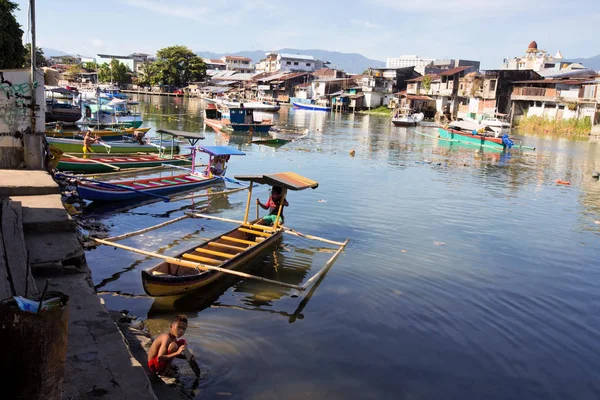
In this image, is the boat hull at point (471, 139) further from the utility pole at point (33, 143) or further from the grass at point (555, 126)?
the utility pole at point (33, 143)

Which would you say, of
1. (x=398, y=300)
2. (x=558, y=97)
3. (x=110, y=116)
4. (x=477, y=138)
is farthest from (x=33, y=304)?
(x=558, y=97)

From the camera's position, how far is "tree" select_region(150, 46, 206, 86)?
98.1 meters

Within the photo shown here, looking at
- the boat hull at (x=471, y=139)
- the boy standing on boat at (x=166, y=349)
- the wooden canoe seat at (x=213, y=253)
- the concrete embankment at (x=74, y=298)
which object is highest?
the boat hull at (x=471, y=139)

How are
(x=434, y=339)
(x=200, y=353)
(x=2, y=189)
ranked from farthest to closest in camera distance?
(x=2, y=189) < (x=434, y=339) < (x=200, y=353)

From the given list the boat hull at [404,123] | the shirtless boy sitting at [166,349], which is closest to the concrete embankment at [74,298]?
the shirtless boy sitting at [166,349]

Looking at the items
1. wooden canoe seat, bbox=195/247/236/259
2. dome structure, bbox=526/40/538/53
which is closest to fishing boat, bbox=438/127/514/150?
wooden canoe seat, bbox=195/247/236/259

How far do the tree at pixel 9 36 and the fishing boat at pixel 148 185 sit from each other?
1265cm

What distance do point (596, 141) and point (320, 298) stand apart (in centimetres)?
4633

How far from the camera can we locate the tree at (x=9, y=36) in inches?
961

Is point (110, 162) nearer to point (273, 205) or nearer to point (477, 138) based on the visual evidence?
point (273, 205)

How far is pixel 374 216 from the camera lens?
17.7 m

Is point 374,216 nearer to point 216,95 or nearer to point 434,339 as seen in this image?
point 434,339

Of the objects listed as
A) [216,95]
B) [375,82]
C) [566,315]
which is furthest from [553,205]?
[216,95]

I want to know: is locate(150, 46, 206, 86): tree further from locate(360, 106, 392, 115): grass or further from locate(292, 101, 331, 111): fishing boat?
locate(360, 106, 392, 115): grass
